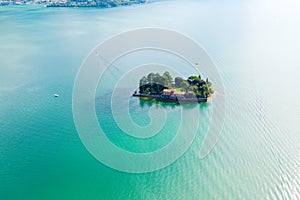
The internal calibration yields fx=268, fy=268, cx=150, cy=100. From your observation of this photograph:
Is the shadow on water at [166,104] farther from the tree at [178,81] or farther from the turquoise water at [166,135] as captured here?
the tree at [178,81]

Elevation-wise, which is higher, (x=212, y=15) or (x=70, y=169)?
(x=212, y=15)

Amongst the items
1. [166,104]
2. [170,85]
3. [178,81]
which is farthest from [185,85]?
[166,104]

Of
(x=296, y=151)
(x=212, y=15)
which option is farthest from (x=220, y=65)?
(x=212, y=15)

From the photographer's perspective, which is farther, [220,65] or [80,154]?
[220,65]

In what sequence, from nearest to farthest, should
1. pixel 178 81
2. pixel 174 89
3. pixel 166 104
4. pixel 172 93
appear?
pixel 166 104 < pixel 172 93 < pixel 174 89 < pixel 178 81

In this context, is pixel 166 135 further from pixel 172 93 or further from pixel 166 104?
pixel 172 93

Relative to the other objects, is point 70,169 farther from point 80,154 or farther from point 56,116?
point 56,116
